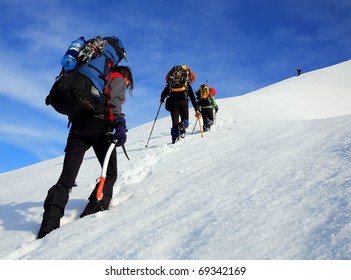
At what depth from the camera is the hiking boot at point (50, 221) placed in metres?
3.26

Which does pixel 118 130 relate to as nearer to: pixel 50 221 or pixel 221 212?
pixel 50 221

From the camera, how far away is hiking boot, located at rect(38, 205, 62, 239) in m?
3.26

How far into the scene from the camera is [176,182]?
13.8 feet

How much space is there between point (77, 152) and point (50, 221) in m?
0.77

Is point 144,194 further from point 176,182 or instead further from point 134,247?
point 134,247

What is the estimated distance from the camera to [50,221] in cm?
326

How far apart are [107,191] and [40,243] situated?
38.3 inches

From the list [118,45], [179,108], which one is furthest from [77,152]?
[179,108]

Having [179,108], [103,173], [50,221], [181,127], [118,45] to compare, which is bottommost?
[50,221]

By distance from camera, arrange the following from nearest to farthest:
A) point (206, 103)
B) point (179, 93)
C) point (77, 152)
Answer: point (77, 152) → point (179, 93) → point (206, 103)

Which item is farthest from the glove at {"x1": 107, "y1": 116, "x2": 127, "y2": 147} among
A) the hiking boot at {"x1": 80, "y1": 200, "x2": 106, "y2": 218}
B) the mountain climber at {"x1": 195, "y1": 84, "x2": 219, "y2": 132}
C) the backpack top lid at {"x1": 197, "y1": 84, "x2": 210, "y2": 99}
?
the backpack top lid at {"x1": 197, "y1": 84, "x2": 210, "y2": 99}

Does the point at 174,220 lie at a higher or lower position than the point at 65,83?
lower

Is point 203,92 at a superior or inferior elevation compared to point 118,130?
superior
